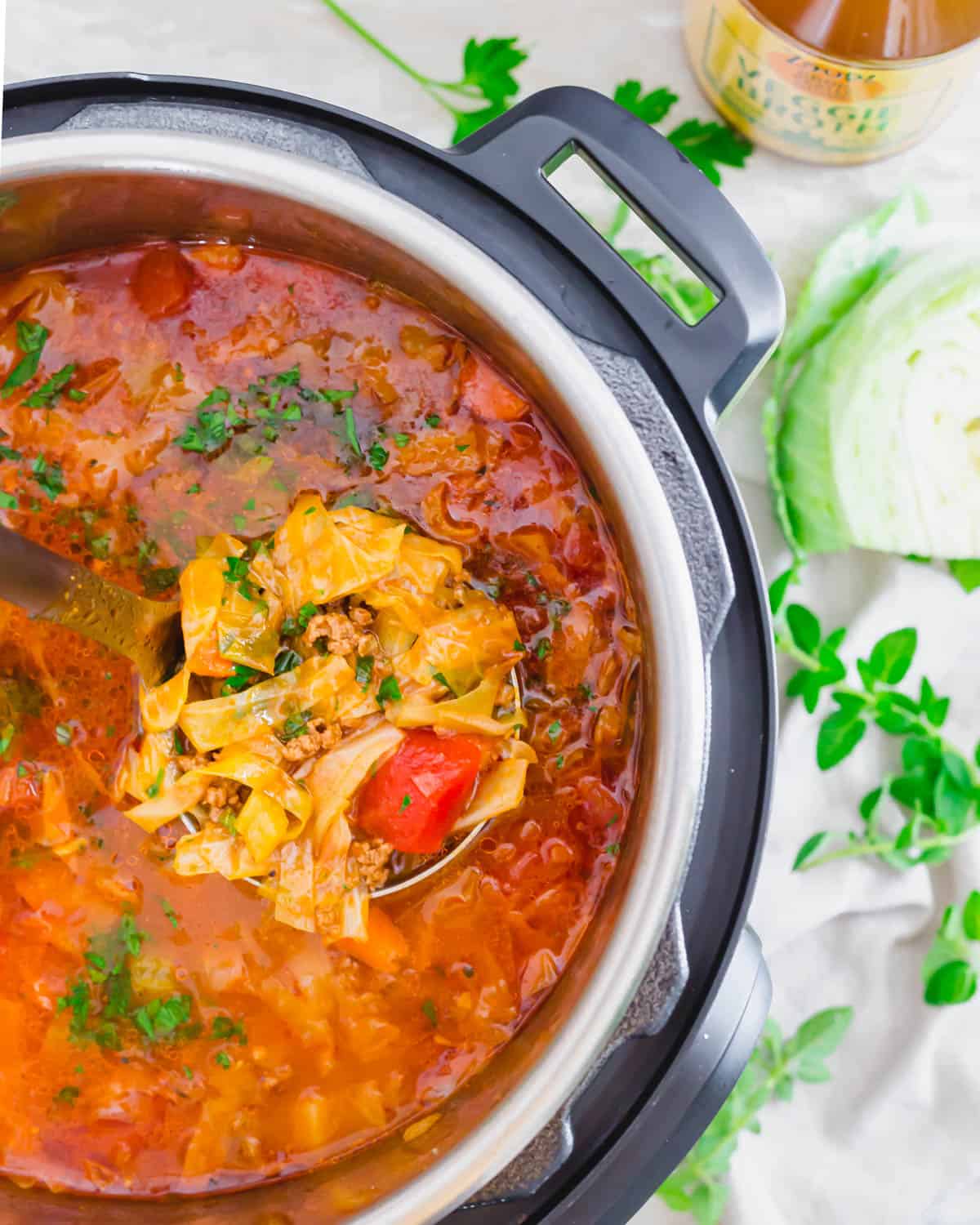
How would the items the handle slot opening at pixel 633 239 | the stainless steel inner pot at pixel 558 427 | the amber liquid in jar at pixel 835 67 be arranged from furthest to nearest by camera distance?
the handle slot opening at pixel 633 239
the amber liquid in jar at pixel 835 67
the stainless steel inner pot at pixel 558 427

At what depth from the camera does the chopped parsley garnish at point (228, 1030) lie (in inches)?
90.1

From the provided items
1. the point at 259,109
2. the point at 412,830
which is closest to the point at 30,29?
the point at 259,109

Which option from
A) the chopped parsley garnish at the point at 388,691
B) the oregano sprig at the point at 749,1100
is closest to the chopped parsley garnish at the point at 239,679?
the chopped parsley garnish at the point at 388,691

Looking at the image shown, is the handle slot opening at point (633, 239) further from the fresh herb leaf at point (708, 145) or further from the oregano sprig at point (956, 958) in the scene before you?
the oregano sprig at point (956, 958)

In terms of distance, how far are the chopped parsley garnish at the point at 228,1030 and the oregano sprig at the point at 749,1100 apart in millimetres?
1285

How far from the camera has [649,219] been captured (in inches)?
85.3

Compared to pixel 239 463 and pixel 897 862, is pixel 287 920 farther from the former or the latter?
pixel 897 862

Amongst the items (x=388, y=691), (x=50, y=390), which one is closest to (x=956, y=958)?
(x=388, y=691)

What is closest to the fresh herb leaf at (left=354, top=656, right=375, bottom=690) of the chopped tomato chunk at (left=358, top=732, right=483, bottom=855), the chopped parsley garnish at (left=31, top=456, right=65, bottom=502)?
the chopped tomato chunk at (left=358, top=732, right=483, bottom=855)

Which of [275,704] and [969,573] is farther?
[969,573]

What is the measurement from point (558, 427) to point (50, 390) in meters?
0.98

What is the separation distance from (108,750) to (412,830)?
25.6 inches

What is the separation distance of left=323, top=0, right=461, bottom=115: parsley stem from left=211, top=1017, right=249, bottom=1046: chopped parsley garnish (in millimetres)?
2169

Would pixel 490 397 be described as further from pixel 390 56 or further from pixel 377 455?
pixel 390 56
